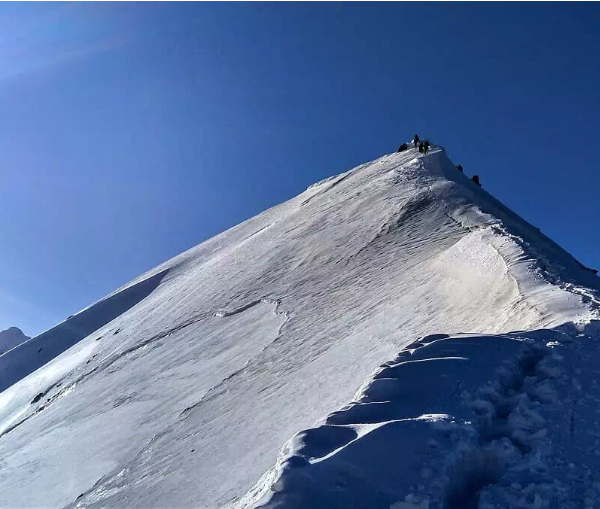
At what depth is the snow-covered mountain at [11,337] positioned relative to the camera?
85.1m

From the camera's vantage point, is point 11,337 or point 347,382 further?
point 11,337

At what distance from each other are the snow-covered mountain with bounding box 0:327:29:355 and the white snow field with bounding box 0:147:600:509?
68449 millimetres

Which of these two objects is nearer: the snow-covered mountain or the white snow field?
the white snow field

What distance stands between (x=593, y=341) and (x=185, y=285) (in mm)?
20480

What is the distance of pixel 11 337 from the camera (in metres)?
87.6

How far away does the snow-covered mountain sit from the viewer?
8506cm

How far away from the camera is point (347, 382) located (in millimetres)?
9148

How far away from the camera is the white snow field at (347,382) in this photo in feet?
14.8

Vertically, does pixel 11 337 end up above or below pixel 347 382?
above

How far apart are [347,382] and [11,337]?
90.8 m

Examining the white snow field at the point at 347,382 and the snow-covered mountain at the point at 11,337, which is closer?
the white snow field at the point at 347,382

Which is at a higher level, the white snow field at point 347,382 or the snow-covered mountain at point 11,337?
the snow-covered mountain at point 11,337

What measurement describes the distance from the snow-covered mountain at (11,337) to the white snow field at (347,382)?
68449 millimetres

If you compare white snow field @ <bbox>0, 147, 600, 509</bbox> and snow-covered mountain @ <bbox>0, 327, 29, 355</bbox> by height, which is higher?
snow-covered mountain @ <bbox>0, 327, 29, 355</bbox>
